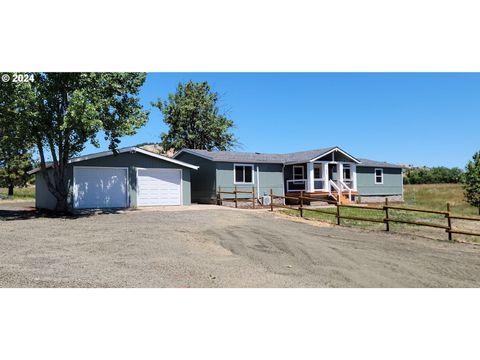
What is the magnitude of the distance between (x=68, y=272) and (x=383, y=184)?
27361mm

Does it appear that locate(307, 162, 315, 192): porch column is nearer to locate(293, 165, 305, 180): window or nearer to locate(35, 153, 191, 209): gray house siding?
locate(293, 165, 305, 180): window

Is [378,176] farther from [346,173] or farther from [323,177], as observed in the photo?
[323,177]

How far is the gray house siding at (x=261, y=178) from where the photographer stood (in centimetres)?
2334

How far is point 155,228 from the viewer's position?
12094mm

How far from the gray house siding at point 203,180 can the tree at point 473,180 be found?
47.5ft

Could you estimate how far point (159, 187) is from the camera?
69.3ft

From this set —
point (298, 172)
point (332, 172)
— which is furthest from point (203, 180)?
point (332, 172)

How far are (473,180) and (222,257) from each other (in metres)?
19.0

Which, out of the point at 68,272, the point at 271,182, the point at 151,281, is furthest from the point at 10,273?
the point at 271,182

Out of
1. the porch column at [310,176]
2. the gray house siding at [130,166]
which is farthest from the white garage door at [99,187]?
the porch column at [310,176]

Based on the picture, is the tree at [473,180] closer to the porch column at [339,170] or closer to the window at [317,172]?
the porch column at [339,170]

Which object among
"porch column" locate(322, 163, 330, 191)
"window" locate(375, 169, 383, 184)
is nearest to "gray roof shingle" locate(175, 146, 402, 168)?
"porch column" locate(322, 163, 330, 191)

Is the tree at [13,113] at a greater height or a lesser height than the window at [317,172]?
greater

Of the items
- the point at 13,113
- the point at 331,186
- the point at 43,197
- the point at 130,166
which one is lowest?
the point at 43,197
